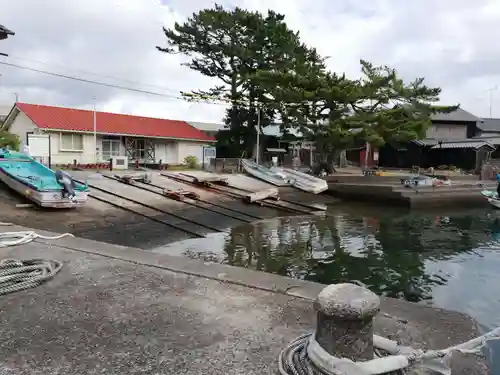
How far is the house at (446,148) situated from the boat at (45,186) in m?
22.0

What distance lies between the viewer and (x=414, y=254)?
33.6 feet

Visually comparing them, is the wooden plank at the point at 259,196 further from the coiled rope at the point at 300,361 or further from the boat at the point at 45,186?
the coiled rope at the point at 300,361

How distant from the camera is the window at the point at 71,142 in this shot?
23562 mm

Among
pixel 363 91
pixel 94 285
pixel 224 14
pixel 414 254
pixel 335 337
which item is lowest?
pixel 414 254

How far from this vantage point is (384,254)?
400 inches

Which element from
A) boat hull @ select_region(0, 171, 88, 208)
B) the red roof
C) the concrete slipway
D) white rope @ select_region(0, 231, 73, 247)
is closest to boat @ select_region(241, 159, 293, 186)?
the red roof

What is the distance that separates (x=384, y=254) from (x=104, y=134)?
786 inches

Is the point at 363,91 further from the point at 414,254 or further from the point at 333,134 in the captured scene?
the point at 414,254

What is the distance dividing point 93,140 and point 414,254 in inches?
796

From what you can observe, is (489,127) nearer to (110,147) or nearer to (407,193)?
(407,193)

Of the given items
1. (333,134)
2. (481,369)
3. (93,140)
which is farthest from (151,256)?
(93,140)

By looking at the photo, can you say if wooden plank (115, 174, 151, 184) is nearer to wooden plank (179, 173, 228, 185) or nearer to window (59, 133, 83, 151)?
wooden plank (179, 173, 228, 185)

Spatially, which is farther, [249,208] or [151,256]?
[249,208]

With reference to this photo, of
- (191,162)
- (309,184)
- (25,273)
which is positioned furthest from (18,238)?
(191,162)
